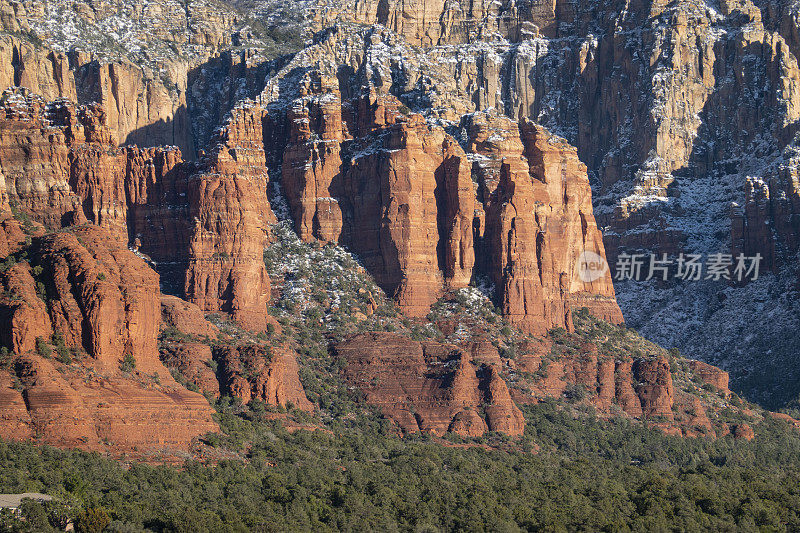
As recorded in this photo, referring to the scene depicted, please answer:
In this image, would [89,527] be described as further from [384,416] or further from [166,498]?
[384,416]

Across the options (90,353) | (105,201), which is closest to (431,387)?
(105,201)

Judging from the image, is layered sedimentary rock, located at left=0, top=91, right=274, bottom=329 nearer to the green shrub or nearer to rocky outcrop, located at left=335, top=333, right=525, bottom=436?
rocky outcrop, located at left=335, top=333, right=525, bottom=436

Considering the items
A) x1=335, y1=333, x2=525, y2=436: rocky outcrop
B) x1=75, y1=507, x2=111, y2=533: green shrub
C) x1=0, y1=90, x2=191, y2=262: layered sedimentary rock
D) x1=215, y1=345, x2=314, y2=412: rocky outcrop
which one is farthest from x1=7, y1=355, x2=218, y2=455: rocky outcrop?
x1=0, y1=90, x2=191, y2=262: layered sedimentary rock

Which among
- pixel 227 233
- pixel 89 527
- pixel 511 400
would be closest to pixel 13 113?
pixel 227 233

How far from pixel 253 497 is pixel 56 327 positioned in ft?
62.1

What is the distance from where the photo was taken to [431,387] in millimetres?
188750

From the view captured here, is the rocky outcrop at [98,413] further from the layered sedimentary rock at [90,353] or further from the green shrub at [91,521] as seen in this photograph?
the green shrub at [91,521]

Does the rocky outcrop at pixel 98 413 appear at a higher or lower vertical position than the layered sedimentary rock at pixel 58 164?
lower

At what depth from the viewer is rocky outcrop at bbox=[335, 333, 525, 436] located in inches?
7377

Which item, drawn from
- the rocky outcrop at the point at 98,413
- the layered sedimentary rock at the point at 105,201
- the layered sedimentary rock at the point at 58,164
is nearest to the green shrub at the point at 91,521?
the rocky outcrop at the point at 98,413

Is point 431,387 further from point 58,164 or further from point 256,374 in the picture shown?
point 58,164

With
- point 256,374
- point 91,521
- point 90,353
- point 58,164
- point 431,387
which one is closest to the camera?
point 91,521

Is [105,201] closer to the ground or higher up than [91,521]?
higher up

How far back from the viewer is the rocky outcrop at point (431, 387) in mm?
187375
